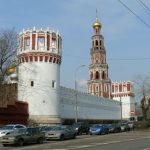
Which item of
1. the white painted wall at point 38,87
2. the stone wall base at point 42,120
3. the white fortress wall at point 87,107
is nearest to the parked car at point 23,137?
the stone wall base at point 42,120

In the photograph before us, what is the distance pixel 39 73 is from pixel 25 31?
6811 millimetres

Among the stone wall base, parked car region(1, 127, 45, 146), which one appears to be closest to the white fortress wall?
the stone wall base

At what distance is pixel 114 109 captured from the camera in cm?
11319

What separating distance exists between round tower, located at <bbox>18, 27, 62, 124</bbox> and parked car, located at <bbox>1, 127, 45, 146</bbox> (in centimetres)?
3144

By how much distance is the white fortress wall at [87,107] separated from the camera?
3095 inches

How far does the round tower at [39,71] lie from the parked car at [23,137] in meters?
31.4

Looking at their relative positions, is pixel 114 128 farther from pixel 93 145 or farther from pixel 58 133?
pixel 93 145

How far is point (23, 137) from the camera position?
3434 centimetres

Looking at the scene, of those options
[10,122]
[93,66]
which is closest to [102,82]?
[93,66]

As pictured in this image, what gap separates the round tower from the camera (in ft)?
225

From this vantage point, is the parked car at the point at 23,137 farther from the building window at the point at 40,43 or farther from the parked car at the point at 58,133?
the building window at the point at 40,43

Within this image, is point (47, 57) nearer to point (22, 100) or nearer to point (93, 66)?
point (22, 100)

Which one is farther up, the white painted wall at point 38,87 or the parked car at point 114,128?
the white painted wall at point 38,87

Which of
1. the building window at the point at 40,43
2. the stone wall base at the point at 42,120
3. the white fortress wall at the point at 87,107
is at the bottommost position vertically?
the stone wall base at the point at 42,120
